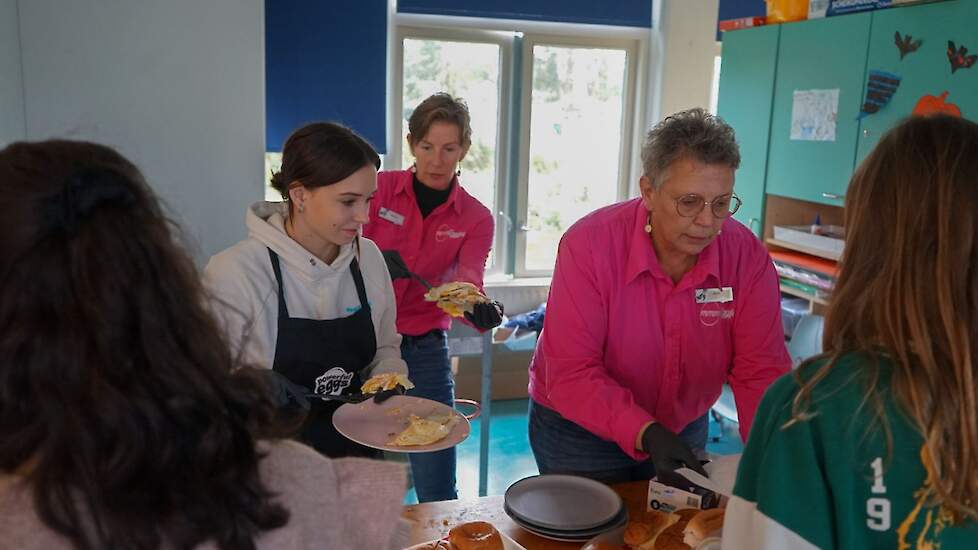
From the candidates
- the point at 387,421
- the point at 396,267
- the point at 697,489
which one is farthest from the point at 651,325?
the point at 396,267

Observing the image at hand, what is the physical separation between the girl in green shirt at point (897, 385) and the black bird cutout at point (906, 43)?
2.60m

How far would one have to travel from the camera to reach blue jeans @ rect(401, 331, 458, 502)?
10.4 feet

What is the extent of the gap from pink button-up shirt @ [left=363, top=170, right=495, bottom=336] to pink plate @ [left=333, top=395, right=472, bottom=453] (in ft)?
3.53

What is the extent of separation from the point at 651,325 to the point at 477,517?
2.17 ft

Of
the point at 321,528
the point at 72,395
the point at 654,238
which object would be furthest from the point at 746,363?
the point at 72,395

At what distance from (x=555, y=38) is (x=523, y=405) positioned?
2452mm

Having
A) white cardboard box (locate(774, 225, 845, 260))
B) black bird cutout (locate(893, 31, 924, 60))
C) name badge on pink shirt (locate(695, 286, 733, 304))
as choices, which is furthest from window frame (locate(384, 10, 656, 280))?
name badge on pink shirt (locate(695, 286, 733, 304))

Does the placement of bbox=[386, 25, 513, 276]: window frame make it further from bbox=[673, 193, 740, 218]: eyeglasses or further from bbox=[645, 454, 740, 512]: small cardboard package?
bbox=[645, 454, 740, 512]: small cardboard package

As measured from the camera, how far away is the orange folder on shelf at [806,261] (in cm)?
392

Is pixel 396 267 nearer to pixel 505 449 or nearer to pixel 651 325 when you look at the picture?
pixel 651 325

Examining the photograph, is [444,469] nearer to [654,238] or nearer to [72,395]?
[654,238]

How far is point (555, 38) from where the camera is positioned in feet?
16.9

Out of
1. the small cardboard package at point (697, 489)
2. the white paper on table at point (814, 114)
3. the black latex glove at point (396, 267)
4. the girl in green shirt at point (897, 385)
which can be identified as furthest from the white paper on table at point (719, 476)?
the white paper on table at point (814, 114)

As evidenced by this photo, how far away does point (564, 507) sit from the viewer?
1757 mm
